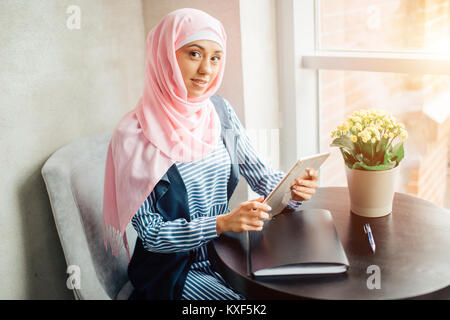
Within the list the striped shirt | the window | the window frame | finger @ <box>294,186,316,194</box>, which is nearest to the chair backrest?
the striped shirt

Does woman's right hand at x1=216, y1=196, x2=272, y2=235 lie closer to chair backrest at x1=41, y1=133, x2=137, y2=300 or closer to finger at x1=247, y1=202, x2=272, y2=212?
finger at x1=247, y1=202, x2=272, y2=212

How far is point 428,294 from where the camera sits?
103cm

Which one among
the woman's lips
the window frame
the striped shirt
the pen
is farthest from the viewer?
the window frame

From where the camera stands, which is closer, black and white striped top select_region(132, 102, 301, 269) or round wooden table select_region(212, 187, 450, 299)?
round wooden table select_region(212, 187, 450, 299)

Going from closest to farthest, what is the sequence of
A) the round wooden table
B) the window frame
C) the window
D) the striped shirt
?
the round wooden table
the striped shirt
the window
the window frame

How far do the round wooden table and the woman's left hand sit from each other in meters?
0.12

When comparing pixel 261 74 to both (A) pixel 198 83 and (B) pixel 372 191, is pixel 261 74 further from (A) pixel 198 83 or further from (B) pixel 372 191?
(B) pixel 372 191

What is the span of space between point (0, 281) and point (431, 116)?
5.51ft

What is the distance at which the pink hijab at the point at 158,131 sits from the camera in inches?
53.9

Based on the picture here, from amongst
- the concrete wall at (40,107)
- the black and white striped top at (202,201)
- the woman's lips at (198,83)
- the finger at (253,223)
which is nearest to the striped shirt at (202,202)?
the black and white striped top at (202,201)

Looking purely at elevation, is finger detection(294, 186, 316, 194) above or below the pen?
above

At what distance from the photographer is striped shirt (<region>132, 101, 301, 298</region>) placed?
1327 mm

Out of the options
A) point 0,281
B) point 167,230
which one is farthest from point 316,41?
point 0,281

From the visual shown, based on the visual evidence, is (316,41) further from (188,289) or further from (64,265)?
(64,265)
